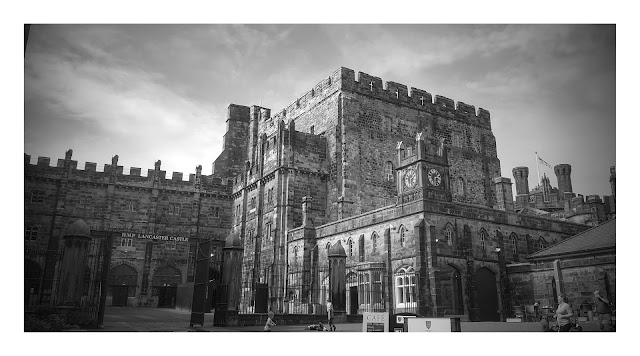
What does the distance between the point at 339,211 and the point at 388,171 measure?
16.6 ft

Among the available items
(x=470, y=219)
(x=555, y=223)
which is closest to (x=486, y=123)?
(x=555, y=223)

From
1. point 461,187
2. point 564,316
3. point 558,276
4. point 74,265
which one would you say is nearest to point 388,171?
point 461,187

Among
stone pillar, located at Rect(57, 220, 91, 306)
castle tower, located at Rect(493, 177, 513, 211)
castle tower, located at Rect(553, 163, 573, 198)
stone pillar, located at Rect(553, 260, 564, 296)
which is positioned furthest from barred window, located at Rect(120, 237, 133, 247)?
castle tower, located at Rect(553, 163, 573, 198)

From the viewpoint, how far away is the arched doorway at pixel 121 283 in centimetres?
3581

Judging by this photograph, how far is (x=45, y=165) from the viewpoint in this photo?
36781 mm

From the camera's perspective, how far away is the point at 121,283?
120ft

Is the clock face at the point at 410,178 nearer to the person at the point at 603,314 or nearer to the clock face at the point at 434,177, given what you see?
the clock face at the point at 434,177

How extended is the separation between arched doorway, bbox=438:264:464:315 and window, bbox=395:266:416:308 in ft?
3.82

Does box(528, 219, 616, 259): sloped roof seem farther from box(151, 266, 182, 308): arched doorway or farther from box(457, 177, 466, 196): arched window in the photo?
box(151, 266, 182, 308): arched doorway

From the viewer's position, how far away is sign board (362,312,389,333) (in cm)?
1311

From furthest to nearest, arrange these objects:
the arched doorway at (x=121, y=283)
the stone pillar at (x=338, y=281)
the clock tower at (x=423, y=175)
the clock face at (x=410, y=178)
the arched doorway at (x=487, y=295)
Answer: the arched doorway at (x=121, y=283) → the clock face at (x=410, y=178) → the clock tower at (x=423, y=175) → the arched doorway at (x=487, y=295) → the stone pillar at (x=338, y=281)

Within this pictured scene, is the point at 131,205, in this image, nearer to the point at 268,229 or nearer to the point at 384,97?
the point at 268,229

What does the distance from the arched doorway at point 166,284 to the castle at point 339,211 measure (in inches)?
4.1

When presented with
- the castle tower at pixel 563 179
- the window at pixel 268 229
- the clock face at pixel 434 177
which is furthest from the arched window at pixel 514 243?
the castle tower at pixel 563 179
